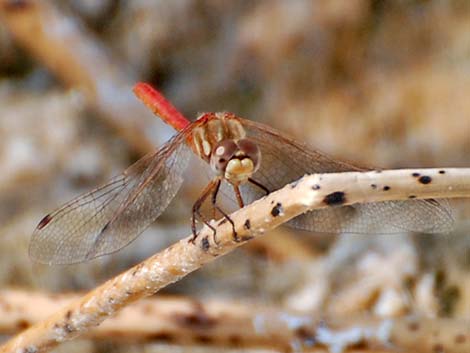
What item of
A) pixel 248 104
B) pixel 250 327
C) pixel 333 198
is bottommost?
pixel 333 198

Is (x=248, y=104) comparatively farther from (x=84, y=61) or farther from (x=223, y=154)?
(x=223, y=154)

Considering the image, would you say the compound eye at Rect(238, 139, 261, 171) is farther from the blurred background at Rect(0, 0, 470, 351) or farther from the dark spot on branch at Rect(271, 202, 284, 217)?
the blurred background at Rect(0, 0, 470, 351)

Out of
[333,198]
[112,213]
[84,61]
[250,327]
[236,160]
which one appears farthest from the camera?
[84,61]

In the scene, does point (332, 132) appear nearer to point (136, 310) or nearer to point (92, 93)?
point (92, 93)

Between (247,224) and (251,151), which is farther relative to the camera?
(251,151)

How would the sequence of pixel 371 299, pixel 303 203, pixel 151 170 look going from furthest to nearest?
pixel 371 299, pixel 151 170, pixel 303 203

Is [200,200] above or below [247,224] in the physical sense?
above

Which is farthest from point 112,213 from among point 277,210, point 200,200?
point 277,210

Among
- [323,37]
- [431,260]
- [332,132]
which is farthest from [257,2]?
[431,260]
